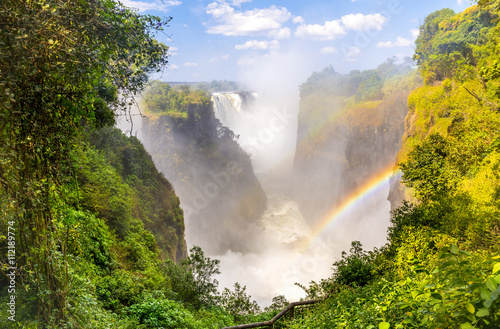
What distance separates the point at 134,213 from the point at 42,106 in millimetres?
13896

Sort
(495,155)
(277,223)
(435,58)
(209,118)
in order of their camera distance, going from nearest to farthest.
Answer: (495,155) → (435,58) → (209,118) → (277,223)

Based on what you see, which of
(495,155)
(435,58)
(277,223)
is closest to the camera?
(495,155)

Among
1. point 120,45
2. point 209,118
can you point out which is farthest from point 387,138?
point 120,45

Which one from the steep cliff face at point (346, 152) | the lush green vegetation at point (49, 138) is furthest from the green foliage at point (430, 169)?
the steep cliff face at point (346, 152)

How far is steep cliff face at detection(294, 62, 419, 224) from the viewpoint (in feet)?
154

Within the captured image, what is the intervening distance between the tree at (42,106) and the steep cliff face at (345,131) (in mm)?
46027

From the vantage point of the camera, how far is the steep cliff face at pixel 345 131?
46.9 metres

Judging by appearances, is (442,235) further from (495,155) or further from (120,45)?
(120,45)

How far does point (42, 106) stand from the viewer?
345 centimetres

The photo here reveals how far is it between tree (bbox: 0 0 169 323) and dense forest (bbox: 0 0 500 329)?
0.06 ft

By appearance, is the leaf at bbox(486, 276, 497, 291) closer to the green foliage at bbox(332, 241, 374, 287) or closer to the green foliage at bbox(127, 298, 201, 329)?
the green foliage at bbox(127, 298, 201, 329)

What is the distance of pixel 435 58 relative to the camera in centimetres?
2650

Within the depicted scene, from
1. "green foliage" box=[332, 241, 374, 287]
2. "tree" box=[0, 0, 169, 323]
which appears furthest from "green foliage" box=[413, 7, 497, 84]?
"tree" box=[0, 0, 169, 323]

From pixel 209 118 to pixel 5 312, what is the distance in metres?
50.7
